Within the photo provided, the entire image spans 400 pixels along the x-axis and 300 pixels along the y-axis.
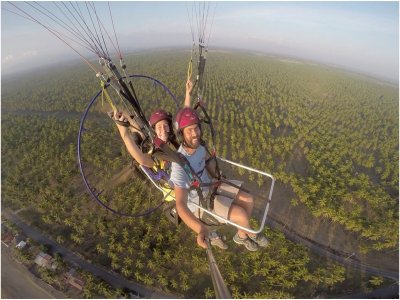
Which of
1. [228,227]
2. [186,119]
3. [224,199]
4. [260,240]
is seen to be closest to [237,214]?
[224,199]

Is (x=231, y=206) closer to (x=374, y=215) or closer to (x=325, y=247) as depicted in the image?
(x=325, y=247)

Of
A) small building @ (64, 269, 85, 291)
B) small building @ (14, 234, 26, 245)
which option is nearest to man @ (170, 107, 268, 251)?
small building @ (64, 269, 85, 291)

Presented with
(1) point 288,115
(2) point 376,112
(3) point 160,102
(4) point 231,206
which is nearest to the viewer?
(4) point 231,206

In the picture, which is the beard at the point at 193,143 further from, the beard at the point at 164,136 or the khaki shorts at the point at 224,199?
the khaki shorts at the point at 224,199

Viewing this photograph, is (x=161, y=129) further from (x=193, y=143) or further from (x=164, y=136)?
(x=193, y=143)

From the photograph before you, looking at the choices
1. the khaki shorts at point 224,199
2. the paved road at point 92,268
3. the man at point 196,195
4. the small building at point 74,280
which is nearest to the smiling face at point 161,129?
the man at point 196,195

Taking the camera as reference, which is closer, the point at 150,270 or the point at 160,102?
the point at 150,270

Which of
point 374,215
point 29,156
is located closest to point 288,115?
point 374,215
